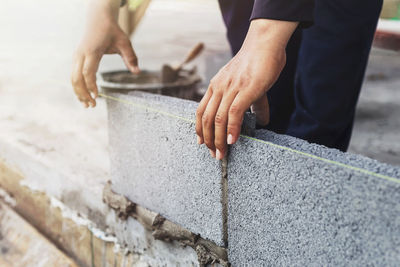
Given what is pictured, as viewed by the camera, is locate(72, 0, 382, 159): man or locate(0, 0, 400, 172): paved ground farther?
locate(0, 0, 400, 172): paved ground

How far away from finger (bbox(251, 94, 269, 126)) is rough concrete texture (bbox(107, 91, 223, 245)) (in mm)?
252

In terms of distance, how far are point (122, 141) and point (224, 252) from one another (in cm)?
79

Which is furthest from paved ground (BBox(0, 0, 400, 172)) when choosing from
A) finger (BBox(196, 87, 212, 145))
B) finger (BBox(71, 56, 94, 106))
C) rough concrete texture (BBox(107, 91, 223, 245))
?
finger (BBox(196, 87, 212, 145))

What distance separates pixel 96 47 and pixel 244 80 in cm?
95

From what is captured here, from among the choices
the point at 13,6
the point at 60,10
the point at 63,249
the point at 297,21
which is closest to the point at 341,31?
the point at 297,21

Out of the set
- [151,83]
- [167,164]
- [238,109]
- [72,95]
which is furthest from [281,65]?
[72,95]

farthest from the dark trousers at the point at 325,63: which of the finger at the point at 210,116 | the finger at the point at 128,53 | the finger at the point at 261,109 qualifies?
the finger at the point at 210,116

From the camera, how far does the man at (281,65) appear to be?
131 centimetres

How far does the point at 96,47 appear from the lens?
1.93 meters

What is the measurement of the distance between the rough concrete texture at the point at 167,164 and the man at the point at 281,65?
186 mm

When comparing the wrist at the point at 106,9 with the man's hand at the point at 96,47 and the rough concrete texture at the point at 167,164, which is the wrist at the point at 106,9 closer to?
the man's hand at the point at 96,47

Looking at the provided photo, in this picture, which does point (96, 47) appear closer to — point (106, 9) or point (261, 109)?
point (106, 9)

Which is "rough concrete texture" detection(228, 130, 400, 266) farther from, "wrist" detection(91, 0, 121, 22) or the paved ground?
the paved ground

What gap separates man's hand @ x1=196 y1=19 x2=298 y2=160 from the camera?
4.21ft
